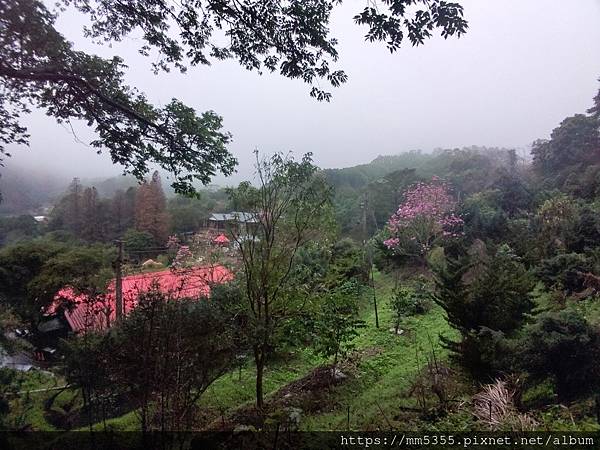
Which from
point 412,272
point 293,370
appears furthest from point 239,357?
point 412,272

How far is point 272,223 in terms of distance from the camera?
411cm

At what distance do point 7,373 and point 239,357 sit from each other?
11.9ft

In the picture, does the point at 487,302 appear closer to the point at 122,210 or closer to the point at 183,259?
the point at 183,259

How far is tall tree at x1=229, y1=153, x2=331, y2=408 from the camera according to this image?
4.08 metres

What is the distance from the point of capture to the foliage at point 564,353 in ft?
10.7

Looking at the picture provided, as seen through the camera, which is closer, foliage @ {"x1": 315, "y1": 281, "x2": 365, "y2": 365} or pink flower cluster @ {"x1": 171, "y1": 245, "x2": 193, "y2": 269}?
foliage @ {"x1": 315, "y1": 281, "x2": 365, "y2": 365}

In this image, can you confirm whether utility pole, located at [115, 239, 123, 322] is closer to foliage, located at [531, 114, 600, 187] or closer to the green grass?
the green grass

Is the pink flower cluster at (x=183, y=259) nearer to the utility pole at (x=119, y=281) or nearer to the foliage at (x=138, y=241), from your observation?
the utility pole at (x=119, y=281)

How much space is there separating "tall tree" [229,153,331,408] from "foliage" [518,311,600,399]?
2.56m

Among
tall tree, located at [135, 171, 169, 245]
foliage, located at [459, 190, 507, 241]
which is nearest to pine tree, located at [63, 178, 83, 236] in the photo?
tall tree, located at [135, 171, 169, 245]

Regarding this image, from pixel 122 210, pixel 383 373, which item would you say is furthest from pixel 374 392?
pixel 122 210

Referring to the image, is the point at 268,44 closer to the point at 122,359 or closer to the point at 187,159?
the point at 187,159

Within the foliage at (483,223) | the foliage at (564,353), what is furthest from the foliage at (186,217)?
the foliage at (564,353)

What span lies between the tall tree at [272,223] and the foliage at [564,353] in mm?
2557
